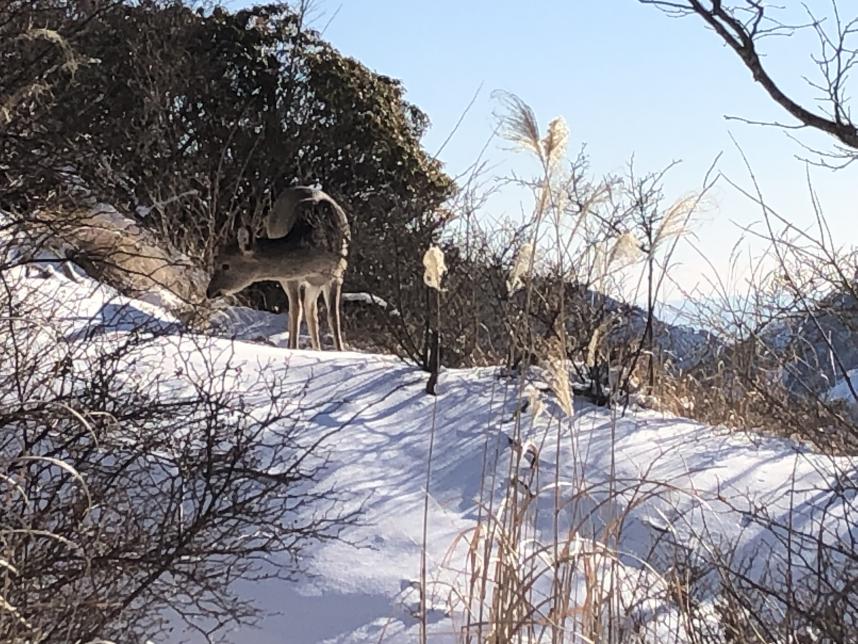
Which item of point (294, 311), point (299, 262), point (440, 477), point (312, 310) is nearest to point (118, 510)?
point (440, 477)

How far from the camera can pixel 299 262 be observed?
27.9 feet

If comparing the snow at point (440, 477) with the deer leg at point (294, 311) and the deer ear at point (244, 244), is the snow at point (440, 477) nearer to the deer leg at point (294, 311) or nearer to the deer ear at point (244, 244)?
the deer ear at point (244, 244)

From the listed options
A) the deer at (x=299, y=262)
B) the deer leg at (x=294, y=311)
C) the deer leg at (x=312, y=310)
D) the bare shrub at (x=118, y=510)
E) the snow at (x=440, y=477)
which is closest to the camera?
the bare shrub at (x=118, y=510)

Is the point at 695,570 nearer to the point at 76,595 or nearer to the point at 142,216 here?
the point at 76,595

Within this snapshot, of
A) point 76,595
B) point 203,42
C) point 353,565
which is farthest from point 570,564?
point 203,42

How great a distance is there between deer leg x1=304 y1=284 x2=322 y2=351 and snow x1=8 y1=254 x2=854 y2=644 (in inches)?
41.2

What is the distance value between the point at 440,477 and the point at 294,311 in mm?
3308

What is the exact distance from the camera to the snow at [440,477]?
4.47m

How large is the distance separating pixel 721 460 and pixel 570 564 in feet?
10.9

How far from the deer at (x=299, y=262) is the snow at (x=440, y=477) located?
0.72m

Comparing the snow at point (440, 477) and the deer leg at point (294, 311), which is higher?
the deer leg at point (294, 311)

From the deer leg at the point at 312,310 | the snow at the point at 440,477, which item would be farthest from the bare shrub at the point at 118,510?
the deer leg at the point at 312,310

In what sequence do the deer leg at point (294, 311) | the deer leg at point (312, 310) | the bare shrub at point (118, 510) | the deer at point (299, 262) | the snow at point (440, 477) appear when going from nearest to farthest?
the bare shrub at point (118, 510), the snow at point (440, 477), the deer at point (299, 262), the deer leg at point (294, 311), the deer leg at point (312, 310)

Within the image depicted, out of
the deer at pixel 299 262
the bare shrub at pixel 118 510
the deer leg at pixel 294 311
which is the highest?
the deer at pixel 299 262
